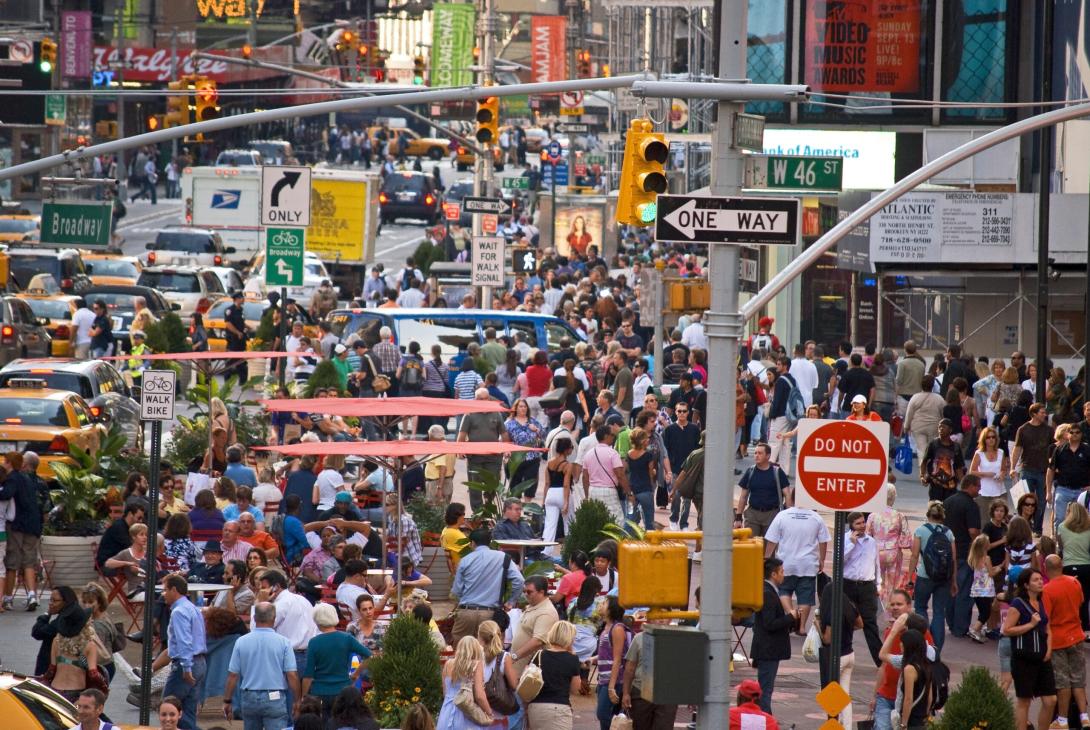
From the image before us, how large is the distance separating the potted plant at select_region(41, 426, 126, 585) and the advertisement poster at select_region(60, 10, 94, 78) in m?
61.7

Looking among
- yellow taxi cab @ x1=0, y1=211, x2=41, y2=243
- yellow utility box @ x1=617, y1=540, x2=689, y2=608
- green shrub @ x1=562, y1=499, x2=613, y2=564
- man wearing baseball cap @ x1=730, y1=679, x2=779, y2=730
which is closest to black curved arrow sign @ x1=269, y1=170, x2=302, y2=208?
green shrub @ x1=562, y1=499, x2=613, y2=564

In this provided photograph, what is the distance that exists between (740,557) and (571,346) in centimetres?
2130

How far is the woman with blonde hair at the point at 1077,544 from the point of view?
1659 centimetres

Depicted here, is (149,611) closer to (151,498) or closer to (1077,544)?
(151,498)

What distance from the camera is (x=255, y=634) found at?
41.9 feet

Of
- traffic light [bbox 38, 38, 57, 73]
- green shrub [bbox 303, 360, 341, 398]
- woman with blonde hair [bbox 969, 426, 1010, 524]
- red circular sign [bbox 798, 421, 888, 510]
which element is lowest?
woman with blonde hair [bbox 969, 426, 1010, 524]

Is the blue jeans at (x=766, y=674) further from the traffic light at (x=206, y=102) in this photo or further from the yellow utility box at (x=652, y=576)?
the traffic light at (x=206, y=102)

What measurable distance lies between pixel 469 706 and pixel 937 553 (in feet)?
18.4

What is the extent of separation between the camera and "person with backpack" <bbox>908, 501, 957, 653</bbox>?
53.0ft

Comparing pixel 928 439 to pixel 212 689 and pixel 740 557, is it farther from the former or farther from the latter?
pixel 740 557

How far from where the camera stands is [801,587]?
16.4 m

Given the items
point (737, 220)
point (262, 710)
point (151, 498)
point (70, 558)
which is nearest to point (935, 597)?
point (262, 710)

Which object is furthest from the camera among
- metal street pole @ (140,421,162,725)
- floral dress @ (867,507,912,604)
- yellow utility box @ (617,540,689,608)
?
floral dress @ (867,507,912,604)

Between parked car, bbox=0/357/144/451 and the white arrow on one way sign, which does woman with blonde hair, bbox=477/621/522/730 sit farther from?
parked car, bbox=0/357/144/451
